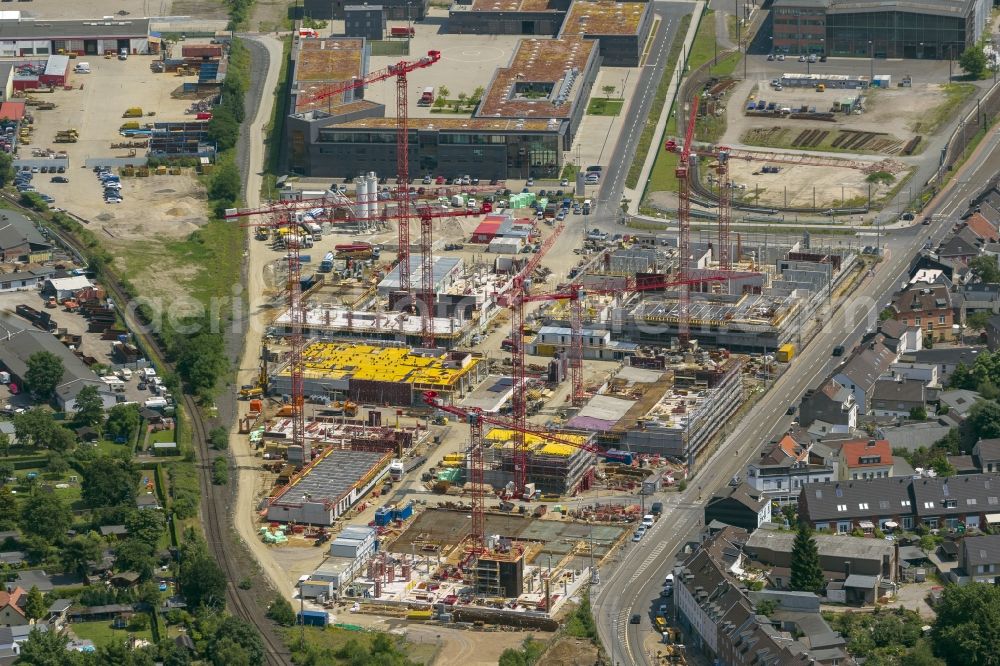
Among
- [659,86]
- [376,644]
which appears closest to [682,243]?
[659,86]

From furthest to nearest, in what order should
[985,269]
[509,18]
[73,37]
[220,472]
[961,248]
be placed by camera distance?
[509,18], [73,37], [961,248], [985,269], [220,472]

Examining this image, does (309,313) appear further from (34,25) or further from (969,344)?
(34,25)

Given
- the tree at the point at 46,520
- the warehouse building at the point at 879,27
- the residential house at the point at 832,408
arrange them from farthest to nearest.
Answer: the warehouse building at the point at 879,27, the residential house at the point at 832,408, the tree at the point at 46,520

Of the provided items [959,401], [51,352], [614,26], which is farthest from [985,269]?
[51,352]

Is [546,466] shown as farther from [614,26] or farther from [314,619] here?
[614,26]

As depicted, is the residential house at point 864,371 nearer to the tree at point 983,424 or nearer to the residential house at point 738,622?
the tree at point 983,424

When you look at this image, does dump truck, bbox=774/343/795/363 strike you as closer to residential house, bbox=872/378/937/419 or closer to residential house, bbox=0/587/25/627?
residential house, bbox=872/378/937/419

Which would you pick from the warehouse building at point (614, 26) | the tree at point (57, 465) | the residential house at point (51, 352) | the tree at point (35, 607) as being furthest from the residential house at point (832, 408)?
the warehouse building at point (614, 26)
